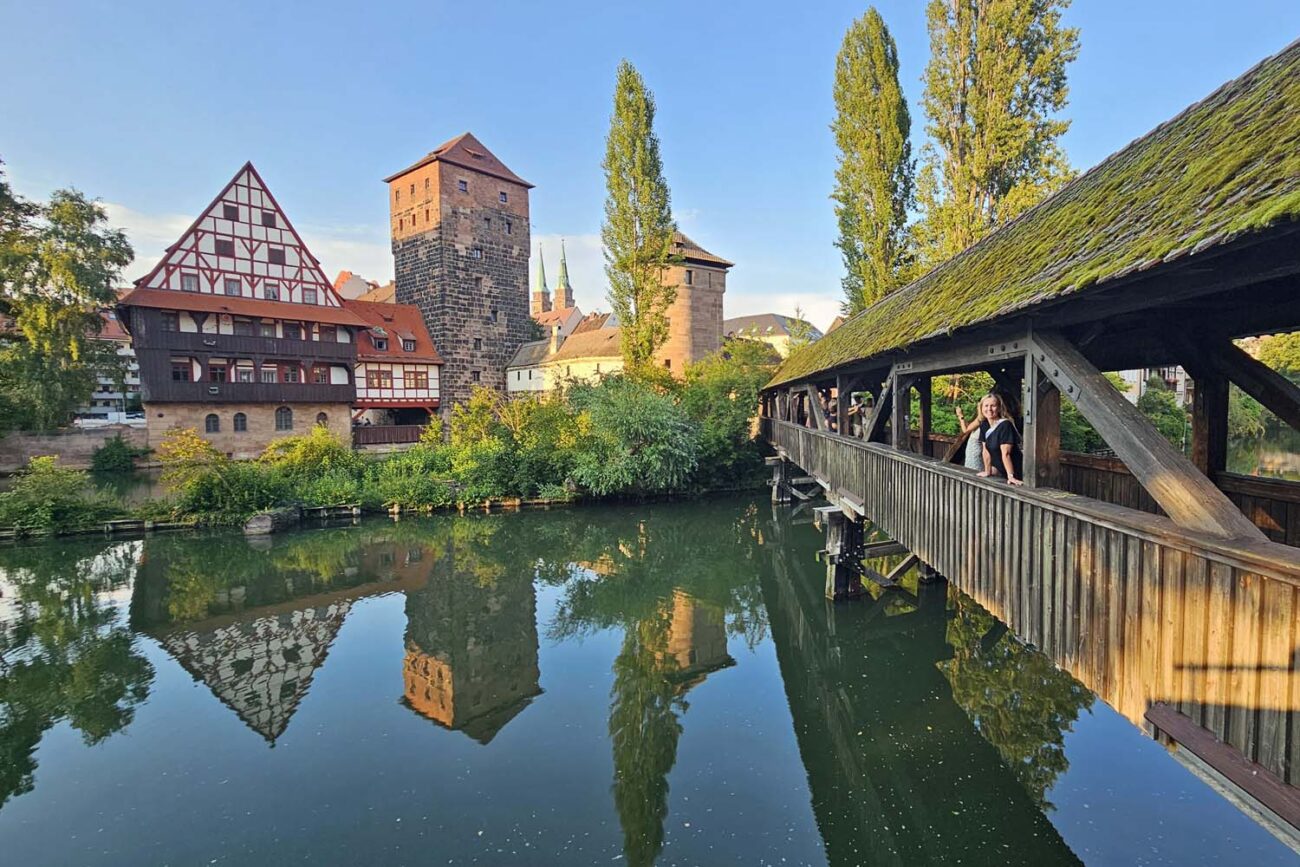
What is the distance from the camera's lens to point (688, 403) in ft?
77.4

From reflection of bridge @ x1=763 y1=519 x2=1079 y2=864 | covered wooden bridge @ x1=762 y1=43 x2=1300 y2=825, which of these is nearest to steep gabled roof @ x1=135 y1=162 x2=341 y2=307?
reflection of bridge @ x1=763 y1=519 x2=1079 y2=864

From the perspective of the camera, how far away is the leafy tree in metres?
25.6

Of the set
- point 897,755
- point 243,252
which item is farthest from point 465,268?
point 897,755

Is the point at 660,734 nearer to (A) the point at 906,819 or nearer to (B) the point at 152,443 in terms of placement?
(A) the point at 906,819

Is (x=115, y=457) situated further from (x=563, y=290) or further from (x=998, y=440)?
(x=563, y=290)

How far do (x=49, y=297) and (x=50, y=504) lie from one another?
16.4m

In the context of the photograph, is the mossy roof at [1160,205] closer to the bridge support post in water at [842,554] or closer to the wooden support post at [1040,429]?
the wooden support post at [1040,429]

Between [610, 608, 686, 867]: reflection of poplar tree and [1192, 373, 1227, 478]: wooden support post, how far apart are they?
16.8 ft

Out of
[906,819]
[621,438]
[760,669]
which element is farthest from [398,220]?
[906,819]

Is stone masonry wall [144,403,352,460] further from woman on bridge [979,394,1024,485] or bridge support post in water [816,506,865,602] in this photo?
woman on bridge [979,394,1024,485]

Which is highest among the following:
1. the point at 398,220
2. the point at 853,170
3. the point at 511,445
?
the point at 398,220

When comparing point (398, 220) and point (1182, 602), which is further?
point (398, 220)

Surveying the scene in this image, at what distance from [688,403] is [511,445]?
6543 mm

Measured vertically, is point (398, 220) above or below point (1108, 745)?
above
